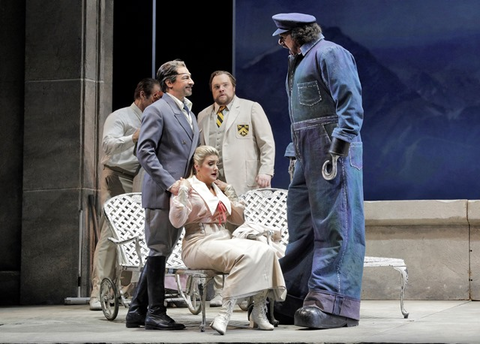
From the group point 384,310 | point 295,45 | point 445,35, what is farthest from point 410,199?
point 295,45

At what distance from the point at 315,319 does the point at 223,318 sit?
0.56m

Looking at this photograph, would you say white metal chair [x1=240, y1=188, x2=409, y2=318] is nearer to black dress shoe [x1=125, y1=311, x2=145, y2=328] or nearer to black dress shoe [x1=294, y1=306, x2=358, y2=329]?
black dress shoe [x1=125, y1=311, x2=145, y2=328]

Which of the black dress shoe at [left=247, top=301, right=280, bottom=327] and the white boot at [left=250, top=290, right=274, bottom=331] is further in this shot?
the black dress shoe at [left=247, top=301, right=280, bottom=327]

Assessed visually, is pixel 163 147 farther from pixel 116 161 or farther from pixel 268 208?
pixel 116 161

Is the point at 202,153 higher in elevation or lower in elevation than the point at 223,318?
higher

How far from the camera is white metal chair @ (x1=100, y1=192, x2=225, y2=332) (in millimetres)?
7281

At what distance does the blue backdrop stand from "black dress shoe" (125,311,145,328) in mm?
3751

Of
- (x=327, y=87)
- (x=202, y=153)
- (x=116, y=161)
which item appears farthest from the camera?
(x=116, y=161)

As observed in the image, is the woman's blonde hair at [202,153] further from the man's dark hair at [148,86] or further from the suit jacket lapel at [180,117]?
the man's dark hair at [148,86]

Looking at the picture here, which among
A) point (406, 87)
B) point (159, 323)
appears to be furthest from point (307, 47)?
point (406, 87)

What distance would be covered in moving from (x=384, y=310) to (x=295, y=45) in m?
2.29

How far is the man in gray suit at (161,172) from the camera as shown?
21.3 ft

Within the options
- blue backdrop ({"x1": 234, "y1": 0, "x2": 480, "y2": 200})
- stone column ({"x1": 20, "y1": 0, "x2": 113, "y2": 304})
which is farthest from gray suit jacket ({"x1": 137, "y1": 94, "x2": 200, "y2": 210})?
blue backdrop ({"x1": 234, "y1": 0, "x2": 480, "y2": 200})

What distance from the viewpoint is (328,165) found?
6.36m
